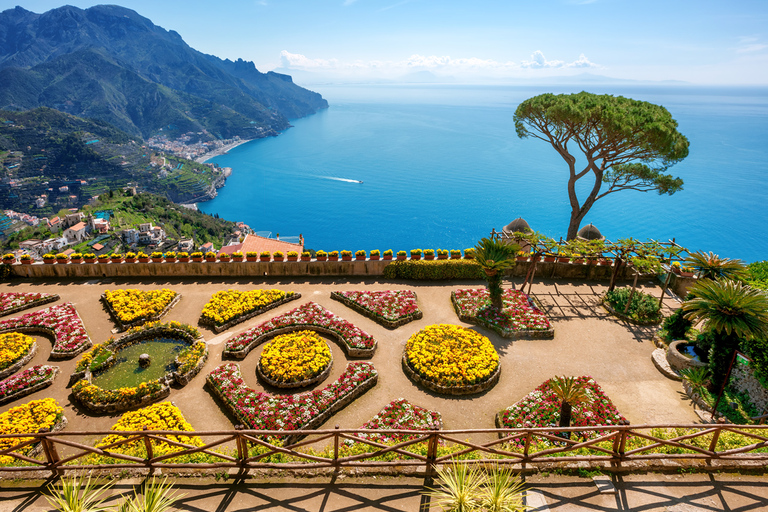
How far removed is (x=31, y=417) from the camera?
1302 cm

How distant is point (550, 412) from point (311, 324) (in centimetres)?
1083

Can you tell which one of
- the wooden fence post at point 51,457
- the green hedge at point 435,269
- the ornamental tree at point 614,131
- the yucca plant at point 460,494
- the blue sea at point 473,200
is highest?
the ornamental tree at point 614,131

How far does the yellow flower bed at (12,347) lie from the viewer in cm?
1595

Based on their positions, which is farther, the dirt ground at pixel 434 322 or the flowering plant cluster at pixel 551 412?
the dirt ground at pixel 434 322

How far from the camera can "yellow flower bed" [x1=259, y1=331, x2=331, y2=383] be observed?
15.1 metres

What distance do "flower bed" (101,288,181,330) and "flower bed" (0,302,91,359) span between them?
1460 mm

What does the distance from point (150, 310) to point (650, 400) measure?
73.3 ft

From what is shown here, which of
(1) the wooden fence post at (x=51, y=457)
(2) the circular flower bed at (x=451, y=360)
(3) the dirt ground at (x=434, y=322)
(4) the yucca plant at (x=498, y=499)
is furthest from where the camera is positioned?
(2) the circular flower bed at (x=451, y=360)

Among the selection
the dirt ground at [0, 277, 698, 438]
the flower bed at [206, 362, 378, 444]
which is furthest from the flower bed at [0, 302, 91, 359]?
the flower bed at [206, 362, 378, 444]

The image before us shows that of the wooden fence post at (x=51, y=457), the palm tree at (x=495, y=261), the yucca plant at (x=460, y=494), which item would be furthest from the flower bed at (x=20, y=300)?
the yucca plant at (x=460, y=494)

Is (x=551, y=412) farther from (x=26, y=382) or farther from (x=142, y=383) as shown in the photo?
(x=26, y=382)

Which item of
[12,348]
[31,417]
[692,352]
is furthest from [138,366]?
[692,352]

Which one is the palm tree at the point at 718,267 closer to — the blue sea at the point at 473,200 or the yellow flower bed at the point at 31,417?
the yellow flower bed at the point at 31,417

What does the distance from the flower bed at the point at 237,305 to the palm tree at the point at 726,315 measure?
17889mm
